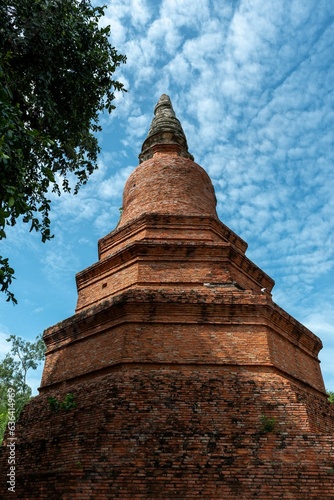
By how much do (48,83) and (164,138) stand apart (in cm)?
758

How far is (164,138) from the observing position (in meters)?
14.4

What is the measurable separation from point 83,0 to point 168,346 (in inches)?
259

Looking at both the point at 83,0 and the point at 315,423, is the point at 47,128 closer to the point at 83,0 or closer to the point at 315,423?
the point at 83,0

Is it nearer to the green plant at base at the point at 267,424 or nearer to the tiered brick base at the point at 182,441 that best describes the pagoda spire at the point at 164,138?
the tiered brick base at the point at 182,441

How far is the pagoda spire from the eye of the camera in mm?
14125

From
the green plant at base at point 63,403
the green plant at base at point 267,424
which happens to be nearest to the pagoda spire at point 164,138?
the green plant at base at point 63,403

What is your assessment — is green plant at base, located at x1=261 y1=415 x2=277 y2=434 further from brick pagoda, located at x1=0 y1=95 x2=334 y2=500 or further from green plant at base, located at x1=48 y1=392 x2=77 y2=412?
green plant at base, located at x1=48 y1=392 x2=77 y2=412

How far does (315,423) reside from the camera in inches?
278

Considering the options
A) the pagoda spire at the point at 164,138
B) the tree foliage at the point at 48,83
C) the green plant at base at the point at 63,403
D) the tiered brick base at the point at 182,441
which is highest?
the pagoda spire at the point at 164,138

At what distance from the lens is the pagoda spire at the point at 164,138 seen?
14125mm

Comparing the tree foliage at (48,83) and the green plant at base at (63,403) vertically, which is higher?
the tree foliage at (48,83)

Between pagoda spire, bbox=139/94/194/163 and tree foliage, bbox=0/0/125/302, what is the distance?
5410 mm

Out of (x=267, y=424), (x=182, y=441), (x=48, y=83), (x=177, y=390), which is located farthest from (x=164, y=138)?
(x=182, y=441)

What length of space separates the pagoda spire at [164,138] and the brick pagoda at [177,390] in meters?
3.98
